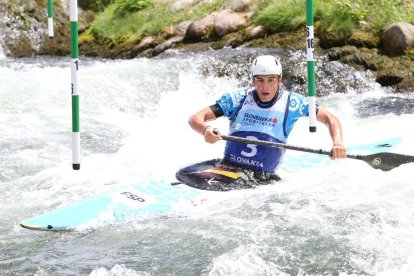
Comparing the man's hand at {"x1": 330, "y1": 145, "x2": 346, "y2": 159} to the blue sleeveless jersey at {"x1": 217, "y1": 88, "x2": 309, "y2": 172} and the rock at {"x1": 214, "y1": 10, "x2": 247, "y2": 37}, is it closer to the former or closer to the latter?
the blue sleeveless jersey at {"x1": 217, "y1": 88, "x2": 309, "y2": 172}

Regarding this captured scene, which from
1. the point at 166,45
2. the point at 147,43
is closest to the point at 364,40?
the point at 166,45

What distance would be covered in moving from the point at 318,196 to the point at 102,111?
15.2ft

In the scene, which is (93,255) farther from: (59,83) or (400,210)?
(59,83)

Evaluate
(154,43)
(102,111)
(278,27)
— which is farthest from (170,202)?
(154,43)

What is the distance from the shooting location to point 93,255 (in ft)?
14.8

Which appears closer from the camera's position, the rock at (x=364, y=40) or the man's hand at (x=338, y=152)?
the man's hand at (x=338, y=152)

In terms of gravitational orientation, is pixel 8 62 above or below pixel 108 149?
above

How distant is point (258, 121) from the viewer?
549 centimetres

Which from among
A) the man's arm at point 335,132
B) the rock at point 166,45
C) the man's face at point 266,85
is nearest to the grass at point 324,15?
the rock at point 166,45

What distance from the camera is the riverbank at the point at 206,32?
1082 centimetres

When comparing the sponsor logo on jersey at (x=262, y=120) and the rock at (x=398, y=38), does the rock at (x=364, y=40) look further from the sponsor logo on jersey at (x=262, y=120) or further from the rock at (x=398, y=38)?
the sponsor logo on jersey at (x=262, y=120)

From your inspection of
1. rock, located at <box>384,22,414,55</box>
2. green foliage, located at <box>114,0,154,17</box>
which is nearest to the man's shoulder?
rock, located at <box>384,22,414,55</box>

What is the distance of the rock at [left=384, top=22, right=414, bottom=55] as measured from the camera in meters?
10.7

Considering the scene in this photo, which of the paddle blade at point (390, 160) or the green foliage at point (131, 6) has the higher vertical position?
the green foliage at point (131, 6)
